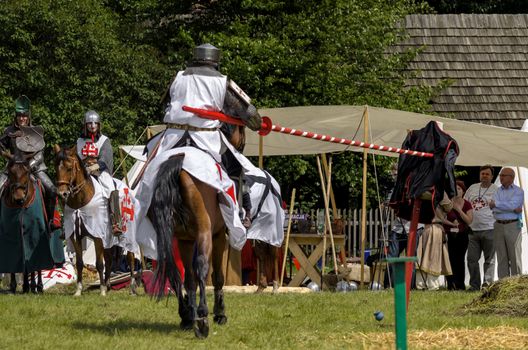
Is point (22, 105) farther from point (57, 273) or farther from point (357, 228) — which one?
point (357, 228)

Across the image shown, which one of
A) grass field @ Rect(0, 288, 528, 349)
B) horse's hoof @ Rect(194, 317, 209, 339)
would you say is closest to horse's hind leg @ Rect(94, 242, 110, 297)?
grass field @ Rect(0, 288, 528, 349)

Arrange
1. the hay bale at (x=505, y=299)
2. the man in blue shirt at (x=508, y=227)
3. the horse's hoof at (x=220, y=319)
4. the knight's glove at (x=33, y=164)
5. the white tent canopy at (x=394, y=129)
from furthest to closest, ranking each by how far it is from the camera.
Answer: the man in blue shirt at (x=508, y=227) < the white tent canopy at (x=394, y=129) < the knight's glove at (x=33, y=164) < the hay bale at (x=505, y=299) < the horse's hoof at (x=220, y=319)

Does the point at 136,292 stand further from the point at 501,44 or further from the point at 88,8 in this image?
the point at 501,44

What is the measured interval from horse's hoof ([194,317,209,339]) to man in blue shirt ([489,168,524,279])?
30.5ft

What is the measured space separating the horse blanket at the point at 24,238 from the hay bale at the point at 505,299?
254 inches

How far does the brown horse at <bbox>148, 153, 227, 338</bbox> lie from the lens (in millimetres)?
10234

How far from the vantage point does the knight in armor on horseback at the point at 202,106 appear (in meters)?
10.8

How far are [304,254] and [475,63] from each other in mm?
15068

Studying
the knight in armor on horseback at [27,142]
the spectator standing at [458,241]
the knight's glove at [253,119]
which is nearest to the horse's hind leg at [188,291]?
the knight's glove at [253,119]

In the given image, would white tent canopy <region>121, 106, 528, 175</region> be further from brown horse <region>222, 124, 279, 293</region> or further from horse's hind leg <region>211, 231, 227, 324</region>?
horse's hind leg <region>211, 231, 227, 324</region>

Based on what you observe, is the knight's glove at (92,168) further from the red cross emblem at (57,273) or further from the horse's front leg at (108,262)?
the red cross emblem at (57,273)

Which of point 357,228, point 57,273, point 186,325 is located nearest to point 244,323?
point 186,325

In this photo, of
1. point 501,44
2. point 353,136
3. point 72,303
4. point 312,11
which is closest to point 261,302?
point 72,303

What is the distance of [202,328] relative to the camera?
1002cm
